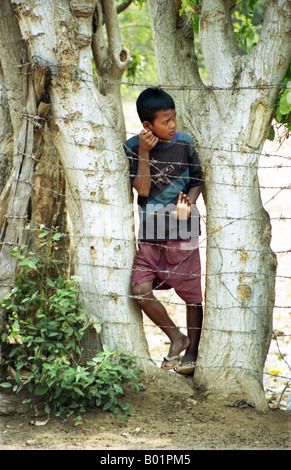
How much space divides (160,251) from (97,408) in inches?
41.9

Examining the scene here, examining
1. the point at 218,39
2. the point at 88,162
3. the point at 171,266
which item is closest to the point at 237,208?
the point at 171,266

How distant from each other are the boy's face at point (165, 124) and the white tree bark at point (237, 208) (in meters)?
0.28

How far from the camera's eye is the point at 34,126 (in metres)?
3.59

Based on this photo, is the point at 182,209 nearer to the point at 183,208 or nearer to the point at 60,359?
the point at 183,208

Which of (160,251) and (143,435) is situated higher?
(160,251)

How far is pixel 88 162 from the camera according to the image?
11.8 ft

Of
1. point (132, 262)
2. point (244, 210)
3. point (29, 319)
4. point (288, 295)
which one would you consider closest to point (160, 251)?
point (132, 262)

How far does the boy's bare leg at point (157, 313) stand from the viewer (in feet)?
11.9

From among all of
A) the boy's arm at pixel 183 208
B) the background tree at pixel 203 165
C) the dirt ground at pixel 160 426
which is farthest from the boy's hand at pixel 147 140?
the dirt ground at pixel 160 426

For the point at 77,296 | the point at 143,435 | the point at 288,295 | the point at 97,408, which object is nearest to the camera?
the point at 143,435

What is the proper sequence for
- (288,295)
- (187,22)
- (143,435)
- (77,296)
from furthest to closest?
(288,295), (187,22), (77,296), (143,435)

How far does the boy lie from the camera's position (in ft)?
11.9

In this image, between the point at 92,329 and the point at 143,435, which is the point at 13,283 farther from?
the point at 143,435

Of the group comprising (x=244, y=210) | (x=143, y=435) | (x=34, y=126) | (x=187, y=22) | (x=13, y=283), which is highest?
(x=187, y=22)
